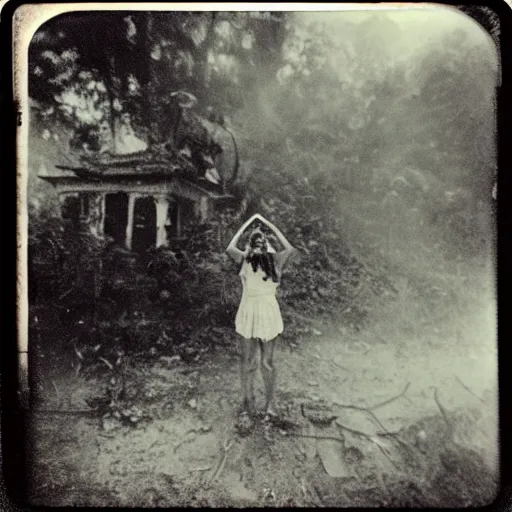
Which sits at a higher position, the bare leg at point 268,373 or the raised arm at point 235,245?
the raised arm at point 235,245

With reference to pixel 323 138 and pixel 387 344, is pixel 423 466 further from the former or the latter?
pixel 323 138

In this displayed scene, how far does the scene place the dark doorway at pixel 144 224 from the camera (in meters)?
2.80

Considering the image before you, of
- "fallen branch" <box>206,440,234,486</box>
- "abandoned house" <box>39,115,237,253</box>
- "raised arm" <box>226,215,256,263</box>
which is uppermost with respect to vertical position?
"abandoned house" <box>39,115,237,253</box>

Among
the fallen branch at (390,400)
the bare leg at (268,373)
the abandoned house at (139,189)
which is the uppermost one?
the abandoned house at (139,189)

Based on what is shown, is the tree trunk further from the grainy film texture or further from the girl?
the girl

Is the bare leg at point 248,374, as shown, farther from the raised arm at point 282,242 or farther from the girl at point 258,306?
the raised arm at point 282,242

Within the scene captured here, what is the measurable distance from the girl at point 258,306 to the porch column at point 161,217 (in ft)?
1.55

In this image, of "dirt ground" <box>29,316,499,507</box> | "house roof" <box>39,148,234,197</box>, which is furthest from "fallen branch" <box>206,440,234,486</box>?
"house roof" <box>39,148,234,197</box>

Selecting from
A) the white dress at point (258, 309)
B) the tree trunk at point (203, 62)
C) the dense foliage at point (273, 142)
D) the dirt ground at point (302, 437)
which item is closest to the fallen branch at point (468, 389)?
the dirt ground at point (302, 437)

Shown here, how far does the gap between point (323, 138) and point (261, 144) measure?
1.41ft

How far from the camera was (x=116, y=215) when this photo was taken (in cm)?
281

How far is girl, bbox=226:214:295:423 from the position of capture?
9.26 feet

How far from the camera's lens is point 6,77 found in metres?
2.75

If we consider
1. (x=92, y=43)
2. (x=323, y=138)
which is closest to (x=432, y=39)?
(x=323, y=138)
